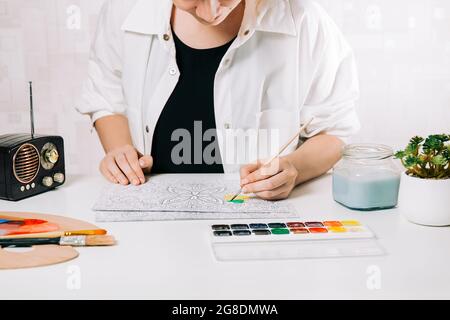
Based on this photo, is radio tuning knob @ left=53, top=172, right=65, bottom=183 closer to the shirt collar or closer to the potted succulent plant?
the shirt collar

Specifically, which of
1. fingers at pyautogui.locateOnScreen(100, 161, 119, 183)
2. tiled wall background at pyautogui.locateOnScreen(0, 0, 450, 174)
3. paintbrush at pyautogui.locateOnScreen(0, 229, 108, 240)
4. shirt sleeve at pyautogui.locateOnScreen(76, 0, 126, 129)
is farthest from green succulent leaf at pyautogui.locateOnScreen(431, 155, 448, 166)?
tiled wall background at pyautogui.locateOnScreen(0, 0, 450, 174)

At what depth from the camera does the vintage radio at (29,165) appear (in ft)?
3.89

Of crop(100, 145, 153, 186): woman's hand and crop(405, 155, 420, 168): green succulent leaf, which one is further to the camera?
crop(100, 145, 153, 186): woman's hand

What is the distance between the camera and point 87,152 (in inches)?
105

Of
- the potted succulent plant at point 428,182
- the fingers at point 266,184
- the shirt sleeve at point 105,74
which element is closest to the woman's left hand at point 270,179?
the fingers at point 266,184

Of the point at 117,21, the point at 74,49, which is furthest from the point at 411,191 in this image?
the point at 74,49

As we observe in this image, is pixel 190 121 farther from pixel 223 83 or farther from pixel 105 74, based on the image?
pixel 105 74

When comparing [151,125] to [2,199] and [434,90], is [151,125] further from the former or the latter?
[434,90]

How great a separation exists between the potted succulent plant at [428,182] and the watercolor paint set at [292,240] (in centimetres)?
11

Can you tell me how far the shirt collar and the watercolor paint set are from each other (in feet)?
2.13

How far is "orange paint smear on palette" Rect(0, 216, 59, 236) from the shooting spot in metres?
1.01

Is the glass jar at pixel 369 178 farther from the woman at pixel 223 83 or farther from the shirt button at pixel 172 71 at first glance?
the shirt button at pixel 172 71

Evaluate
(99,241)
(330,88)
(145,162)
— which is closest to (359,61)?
(330,88)

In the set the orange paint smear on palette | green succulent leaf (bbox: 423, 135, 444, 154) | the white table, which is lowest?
the white table
